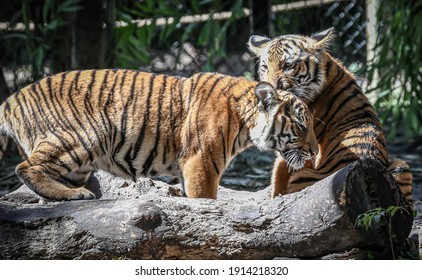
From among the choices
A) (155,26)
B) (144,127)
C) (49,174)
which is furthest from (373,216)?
(155,26)

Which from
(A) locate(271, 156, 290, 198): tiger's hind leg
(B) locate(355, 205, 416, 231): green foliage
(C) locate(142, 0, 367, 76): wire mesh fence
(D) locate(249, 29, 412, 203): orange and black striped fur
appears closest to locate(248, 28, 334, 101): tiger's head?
(D) locate(249, 29, 412, 203): orange and black striped fur

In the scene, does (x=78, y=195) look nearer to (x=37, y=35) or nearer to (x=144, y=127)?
(x=144, y=127)

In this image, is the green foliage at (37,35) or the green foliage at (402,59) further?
the green foliage at (37,35)

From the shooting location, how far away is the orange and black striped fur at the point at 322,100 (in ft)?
10.6

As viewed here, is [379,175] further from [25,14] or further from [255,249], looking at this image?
[25,14]

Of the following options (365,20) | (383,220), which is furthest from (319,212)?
(365,20)

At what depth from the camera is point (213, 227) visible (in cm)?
266

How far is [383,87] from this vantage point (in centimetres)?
554

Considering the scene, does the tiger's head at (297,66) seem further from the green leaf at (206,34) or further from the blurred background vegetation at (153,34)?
the green leaf at (206,34)

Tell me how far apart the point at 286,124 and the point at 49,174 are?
95 centimetres

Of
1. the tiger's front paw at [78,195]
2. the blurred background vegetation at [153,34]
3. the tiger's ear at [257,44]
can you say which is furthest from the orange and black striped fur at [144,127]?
the blurred background vegetation at [153,34]

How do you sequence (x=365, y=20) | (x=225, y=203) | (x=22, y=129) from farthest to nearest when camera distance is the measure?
1. (x=365, y=20)
2. (x=22, y=129)
3. (x=225, y=203)

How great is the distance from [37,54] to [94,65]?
427 mm

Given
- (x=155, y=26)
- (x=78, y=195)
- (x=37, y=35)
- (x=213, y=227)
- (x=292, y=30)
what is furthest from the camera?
(x=292, y=30)
